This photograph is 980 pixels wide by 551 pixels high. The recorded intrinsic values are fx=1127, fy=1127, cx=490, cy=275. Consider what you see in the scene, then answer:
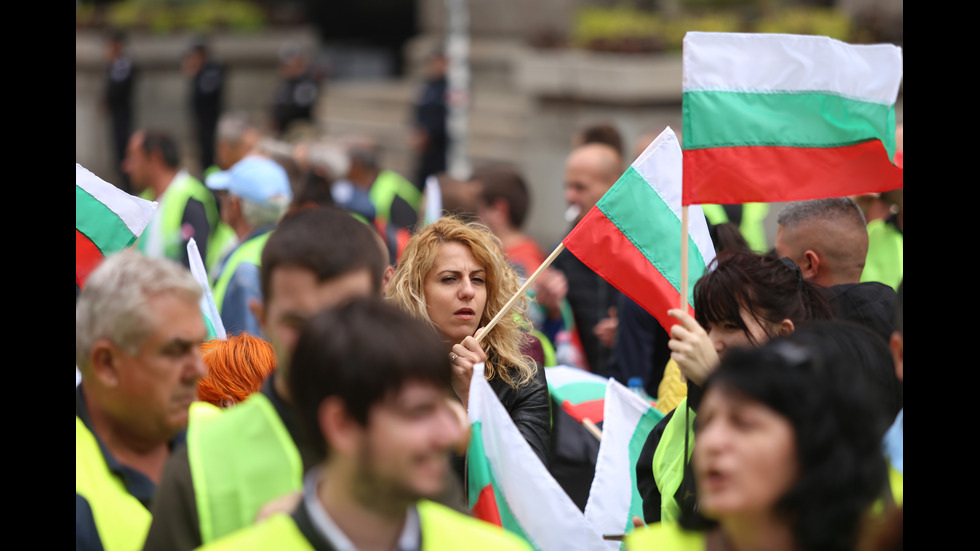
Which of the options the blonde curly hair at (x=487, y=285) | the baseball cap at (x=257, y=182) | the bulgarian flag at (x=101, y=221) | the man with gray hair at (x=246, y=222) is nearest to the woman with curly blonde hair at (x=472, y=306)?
the blonde curly hair at (x=487, y=285)

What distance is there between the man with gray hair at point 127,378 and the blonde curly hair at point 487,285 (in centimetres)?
150

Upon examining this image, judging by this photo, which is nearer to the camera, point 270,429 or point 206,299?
point 270,429

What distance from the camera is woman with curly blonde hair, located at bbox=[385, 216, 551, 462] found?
13.2 feet

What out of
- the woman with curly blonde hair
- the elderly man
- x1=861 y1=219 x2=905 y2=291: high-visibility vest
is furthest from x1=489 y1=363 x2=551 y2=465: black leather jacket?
the elderly man

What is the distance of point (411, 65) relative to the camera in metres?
21.0

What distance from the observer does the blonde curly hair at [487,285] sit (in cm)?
415

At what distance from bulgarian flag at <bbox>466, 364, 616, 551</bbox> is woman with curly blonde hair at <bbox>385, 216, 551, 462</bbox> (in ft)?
1.11

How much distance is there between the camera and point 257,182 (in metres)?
6.88

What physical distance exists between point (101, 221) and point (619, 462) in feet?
7.31

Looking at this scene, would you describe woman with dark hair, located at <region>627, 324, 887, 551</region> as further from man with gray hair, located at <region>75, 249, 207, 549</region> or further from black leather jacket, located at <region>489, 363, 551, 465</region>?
black leather jacket, located at <region>489, 363, 551, 465</region>

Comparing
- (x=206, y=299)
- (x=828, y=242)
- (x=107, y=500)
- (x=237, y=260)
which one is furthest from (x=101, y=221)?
(x=828, y=242)

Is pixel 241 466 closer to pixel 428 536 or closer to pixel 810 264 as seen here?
pixel 428 536

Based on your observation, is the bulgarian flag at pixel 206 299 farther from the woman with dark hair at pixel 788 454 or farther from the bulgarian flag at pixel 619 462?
the woman with dark hair at pixel 788 454

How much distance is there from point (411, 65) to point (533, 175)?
627 centimetres
